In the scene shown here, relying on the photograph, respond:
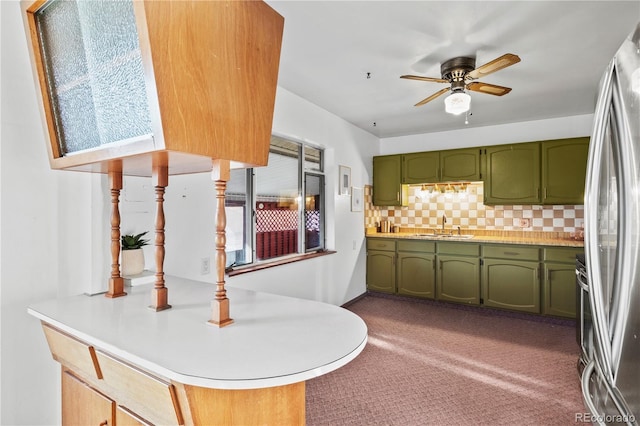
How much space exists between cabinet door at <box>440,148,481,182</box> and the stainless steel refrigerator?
3.41 meters

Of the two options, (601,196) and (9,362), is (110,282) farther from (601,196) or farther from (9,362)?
(601,196)

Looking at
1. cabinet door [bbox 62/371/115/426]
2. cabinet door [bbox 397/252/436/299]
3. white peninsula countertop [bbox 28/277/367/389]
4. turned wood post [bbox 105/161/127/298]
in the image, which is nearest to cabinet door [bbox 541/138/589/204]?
cabinet door [bbox 397/252/436/299]

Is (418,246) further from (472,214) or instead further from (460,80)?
(460,80)

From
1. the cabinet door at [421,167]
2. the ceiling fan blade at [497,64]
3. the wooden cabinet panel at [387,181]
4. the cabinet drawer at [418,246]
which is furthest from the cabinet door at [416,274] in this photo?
the ceiling fan blade at [497,64]

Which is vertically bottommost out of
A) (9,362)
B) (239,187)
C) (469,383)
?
(469,383)

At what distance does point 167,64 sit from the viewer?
0.84 metres

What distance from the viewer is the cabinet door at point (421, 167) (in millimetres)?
4508

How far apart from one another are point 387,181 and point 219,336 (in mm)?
4179

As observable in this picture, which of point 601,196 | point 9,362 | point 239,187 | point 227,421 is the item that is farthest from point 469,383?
point 9,362

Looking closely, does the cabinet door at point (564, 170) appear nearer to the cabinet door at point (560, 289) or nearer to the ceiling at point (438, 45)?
the ceiling at point (438, 45)

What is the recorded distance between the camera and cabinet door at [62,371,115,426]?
112 cm

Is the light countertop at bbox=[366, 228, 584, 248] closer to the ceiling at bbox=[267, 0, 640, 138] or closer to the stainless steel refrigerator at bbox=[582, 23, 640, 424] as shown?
the ceiling at bbox=[267, 0, 640, 138]

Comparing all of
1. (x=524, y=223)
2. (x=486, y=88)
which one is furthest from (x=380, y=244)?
(x=486, y=88)

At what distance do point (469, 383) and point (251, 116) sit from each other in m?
2.41
